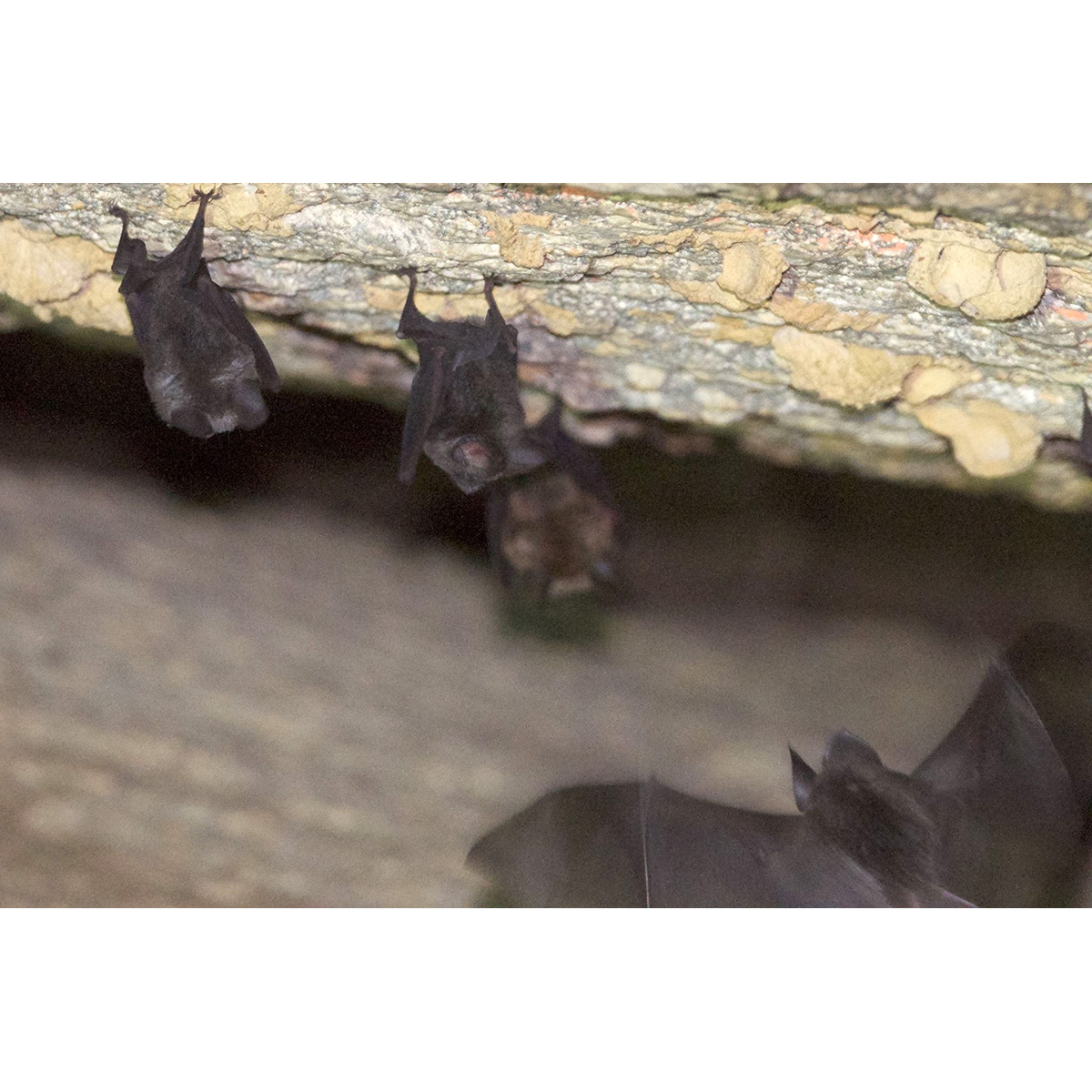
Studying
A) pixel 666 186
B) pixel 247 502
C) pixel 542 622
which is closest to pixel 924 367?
pixel 666 186

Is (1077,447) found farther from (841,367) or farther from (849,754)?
(849,754)

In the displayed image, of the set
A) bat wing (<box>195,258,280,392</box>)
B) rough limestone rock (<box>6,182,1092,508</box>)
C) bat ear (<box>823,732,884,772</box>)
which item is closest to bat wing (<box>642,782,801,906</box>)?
bat ear (<box>823,732,884,772</box>)

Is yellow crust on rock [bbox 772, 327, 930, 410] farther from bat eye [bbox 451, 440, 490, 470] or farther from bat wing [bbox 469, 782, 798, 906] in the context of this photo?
bat wing [bbox 469, 782, 798, 906]

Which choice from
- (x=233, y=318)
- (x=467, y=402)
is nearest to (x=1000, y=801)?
(x=467, y=402)

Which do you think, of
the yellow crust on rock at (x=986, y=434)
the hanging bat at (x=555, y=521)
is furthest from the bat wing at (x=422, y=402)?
the yellow crust on rock at (x=986, y=434)

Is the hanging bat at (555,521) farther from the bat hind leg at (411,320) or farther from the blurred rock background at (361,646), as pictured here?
the bat hind leg at (411,320)

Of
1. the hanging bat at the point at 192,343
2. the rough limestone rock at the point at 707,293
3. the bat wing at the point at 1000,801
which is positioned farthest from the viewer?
the bat wing at the point at 1000,801

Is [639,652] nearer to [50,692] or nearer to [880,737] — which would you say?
[880,737]
